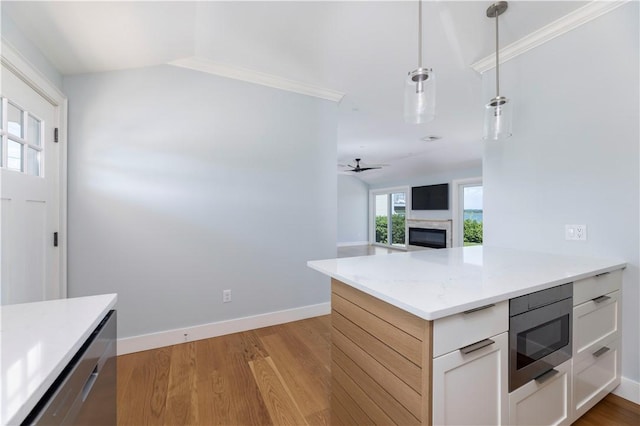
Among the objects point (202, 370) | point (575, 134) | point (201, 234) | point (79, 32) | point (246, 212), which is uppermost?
point (79, 32)

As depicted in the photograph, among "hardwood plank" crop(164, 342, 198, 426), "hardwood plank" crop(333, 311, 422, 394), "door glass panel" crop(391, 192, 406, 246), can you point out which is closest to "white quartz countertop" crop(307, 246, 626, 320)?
"hardwood plank" crop(333, 311, 422, 394)

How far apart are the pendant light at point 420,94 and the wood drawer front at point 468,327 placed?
1072 mm

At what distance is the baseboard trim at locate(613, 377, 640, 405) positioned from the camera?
A: 5.12ft

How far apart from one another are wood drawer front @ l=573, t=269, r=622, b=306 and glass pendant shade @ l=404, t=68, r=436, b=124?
118cm

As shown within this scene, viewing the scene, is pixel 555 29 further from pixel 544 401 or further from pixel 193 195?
pixel 193 195

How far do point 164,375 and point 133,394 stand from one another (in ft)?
0.69

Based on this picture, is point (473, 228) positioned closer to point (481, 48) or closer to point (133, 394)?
point (481, 48)

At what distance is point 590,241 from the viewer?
1.73m

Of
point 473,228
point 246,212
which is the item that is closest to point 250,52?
point 246,212

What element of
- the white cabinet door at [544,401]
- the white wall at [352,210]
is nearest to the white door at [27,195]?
the white cabinet door at [544,401]

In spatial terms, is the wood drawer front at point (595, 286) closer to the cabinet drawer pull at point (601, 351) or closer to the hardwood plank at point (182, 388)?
the cabinet drawer pull at point (601, 351)

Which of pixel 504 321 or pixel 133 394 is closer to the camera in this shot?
pixel 504 321

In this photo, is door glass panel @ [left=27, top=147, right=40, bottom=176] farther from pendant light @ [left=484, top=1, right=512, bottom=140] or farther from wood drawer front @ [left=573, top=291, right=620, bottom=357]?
wood drawer front @ [left=573, top=291, right=620, bottom=357]

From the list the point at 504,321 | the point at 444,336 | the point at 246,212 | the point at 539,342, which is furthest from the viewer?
the point at 246,212
